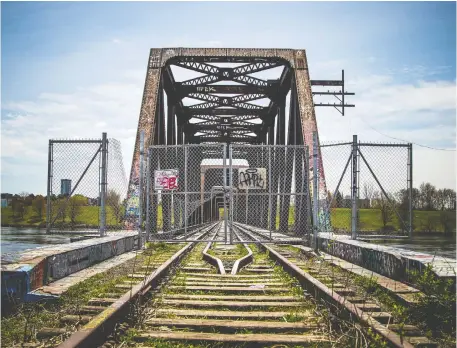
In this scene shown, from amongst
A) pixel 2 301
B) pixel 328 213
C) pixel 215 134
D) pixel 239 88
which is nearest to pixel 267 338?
pixel 2 301

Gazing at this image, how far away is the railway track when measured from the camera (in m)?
3.21

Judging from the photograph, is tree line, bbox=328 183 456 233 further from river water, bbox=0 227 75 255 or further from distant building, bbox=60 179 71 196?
river water, bbox=0 227 75 255

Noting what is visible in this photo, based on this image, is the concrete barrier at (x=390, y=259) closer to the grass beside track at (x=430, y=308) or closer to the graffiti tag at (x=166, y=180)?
the grass beside track at (x=430, y=308)

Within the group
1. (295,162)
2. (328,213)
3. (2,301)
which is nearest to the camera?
(2,301)

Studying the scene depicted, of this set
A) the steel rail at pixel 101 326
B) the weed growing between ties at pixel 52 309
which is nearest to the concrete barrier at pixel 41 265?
the weed growing between ties at pixel 52 309

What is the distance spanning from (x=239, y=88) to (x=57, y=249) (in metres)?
15.4

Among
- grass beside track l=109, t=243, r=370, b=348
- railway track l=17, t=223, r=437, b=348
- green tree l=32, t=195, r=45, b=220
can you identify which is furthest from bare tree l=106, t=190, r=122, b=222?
green tree l=32, t=195, r=45, b=220

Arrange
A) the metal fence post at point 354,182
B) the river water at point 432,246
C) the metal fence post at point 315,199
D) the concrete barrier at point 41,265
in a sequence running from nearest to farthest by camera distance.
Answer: the concrete barrier at point 41,265, the metal fence post at point 354,182, the metal fence post at point 315,199, the river water at point 432,246

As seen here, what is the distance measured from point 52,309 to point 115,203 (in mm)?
6136

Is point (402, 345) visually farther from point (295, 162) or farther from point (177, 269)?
point (295, 162)

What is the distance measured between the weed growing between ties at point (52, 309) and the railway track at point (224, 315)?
98 millimetres

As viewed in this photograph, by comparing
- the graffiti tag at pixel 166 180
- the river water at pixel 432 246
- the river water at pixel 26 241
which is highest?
the graffiti tag at pixel 166 180

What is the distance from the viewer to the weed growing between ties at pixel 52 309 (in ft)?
11.0

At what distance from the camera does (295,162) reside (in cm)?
1360
